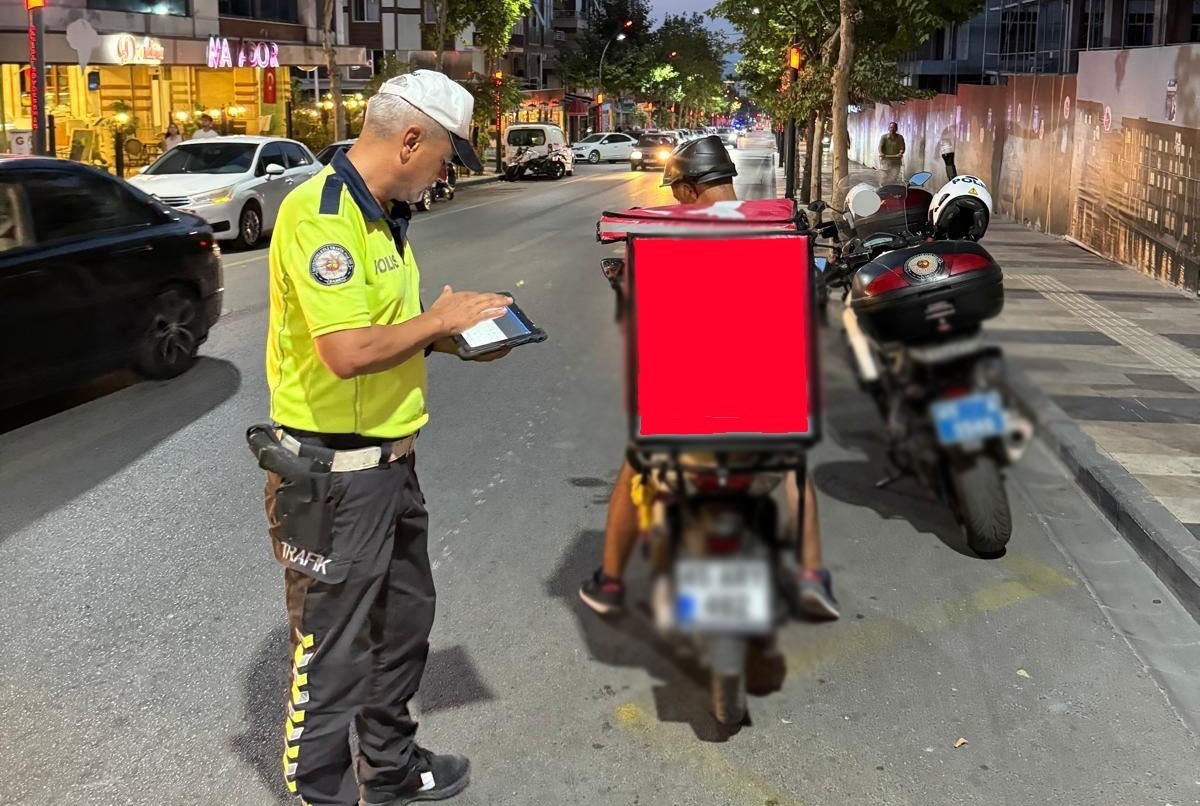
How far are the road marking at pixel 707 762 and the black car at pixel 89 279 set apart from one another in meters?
4.60

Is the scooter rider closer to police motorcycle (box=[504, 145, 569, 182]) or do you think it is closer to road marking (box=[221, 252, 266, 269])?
road marking (box=[221, 252, 266, 269])

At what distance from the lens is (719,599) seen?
519 mm

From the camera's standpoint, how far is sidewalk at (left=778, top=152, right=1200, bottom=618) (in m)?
0.63

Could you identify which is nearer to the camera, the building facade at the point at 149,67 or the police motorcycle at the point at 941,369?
the police motorcycle at the point at 941,369

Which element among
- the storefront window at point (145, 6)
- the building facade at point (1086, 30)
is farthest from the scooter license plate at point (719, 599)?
the storefront window at point (145, 6)

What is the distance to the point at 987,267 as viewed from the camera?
685 mm

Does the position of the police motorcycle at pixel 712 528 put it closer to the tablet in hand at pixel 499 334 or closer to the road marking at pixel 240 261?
the tablet in hand at pixel 499 334

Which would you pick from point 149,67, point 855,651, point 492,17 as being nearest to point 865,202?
point 855,651

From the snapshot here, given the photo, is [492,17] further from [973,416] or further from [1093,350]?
[973,416]

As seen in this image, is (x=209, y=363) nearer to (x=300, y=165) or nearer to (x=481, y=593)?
(x=481, y=593)

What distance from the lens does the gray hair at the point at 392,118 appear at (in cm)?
160

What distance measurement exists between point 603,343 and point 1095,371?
0.30 metres

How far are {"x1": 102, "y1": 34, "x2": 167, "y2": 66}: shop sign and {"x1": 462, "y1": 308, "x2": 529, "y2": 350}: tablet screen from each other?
86.2 feet

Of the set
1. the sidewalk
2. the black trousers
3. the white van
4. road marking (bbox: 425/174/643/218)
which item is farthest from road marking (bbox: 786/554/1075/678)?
the white van
